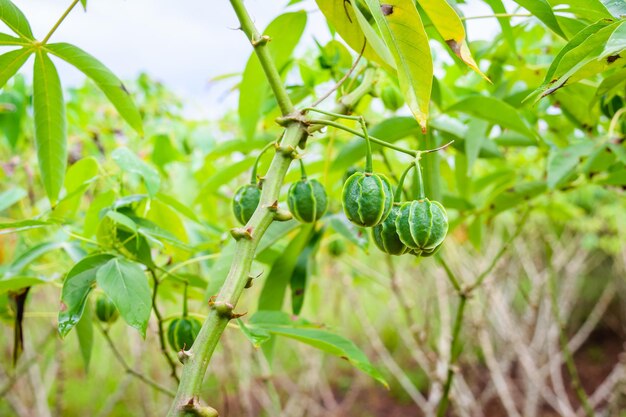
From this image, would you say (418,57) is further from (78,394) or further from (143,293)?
(78,394)

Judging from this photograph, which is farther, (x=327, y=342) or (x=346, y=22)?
(x=327, y=342)

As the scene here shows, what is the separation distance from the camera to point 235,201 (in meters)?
0.74

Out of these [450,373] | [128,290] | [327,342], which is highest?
[128,290]

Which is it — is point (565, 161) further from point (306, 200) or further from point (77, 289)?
point (77, 289)

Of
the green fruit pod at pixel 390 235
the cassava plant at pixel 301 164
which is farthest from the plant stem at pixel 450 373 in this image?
the green fruit pod at pixel 390 235

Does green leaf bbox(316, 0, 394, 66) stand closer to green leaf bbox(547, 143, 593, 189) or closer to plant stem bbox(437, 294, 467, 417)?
green leaf bbox(547, 143, 593, 189)

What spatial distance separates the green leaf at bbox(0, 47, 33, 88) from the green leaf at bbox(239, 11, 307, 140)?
313mm

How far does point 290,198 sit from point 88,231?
40 cm

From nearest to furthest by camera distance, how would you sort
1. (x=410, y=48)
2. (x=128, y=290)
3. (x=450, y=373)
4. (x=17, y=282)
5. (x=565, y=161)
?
1. (x=410, y=48)
2. (x=128, y=290)
3. (x=17, y=282)
4. (x=565, y=161)
5. (x=450, y=373)

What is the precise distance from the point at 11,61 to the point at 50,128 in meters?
0.10

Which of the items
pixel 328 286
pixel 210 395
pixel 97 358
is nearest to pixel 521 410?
pixel 328 286

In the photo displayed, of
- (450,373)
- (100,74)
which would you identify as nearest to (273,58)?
(100,74)

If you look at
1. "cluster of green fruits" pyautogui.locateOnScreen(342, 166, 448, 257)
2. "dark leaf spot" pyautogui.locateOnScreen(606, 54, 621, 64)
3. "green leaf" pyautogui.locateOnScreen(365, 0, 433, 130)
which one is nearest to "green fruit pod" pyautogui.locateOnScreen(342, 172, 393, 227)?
"cluster of green fruits" pyautogui.locateOnScreen(342, 166, 448, 257)

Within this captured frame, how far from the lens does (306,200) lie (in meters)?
0.72
